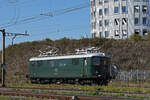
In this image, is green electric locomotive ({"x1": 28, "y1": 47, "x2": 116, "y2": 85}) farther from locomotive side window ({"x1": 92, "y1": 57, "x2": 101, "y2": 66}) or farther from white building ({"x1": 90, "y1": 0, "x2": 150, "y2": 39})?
white building ({"x1": 90, "y1": 0, "x2": 150, "y2": 39})

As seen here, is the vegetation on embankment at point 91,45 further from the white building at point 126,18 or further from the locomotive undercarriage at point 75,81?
the white building at point 126,18

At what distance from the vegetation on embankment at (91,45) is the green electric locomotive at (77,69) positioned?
11735mm

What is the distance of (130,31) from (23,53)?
25827mm

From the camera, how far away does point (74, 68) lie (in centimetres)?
3444

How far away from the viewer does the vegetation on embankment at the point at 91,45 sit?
52188mm

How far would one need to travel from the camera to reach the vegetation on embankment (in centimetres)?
5219

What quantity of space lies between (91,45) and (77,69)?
81.1 feet

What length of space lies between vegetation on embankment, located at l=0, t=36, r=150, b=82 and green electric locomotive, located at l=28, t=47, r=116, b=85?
11.7 metres

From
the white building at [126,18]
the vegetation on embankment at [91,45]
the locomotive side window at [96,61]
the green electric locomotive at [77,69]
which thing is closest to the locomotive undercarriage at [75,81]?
the green electric locomotive at [77,69]

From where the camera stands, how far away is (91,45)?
192 feet

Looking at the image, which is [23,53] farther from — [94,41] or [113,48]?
[113,48]

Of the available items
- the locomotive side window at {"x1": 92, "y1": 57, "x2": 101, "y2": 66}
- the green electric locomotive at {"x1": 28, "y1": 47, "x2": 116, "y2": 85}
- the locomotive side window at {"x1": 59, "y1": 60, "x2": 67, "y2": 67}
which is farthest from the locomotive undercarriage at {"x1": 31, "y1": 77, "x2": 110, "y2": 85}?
the locomotive side window at {"x1": 59, "y1": 60, "x2": 67, "y2": 67}

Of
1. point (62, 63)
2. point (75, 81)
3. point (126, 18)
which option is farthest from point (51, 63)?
point (126, 18)

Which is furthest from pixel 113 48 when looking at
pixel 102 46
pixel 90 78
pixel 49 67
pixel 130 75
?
pixel 90 78
